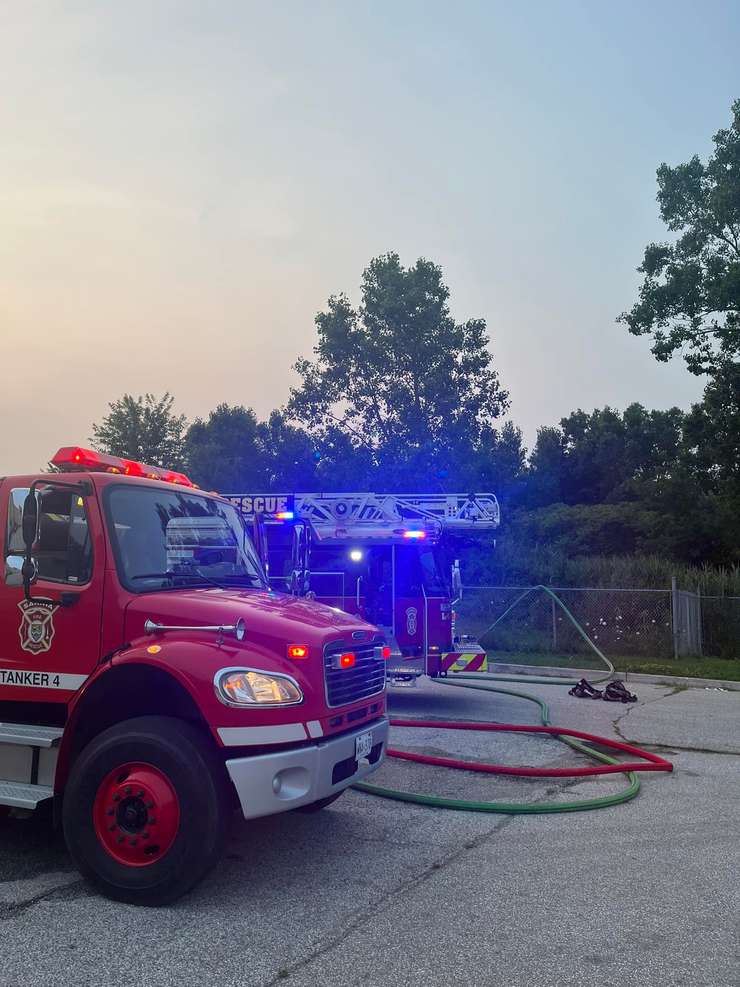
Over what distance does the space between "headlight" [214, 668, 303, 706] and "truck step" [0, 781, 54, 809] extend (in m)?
1.32

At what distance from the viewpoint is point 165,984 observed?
12.6ft

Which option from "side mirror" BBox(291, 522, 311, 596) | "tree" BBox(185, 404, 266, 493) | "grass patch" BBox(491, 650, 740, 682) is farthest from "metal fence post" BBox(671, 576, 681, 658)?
"tree" BBox(185, 404, 266, 493)

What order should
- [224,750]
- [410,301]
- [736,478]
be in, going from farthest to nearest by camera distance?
[410,301] < [736,478] < [224,750]

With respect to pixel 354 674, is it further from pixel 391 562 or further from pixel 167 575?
pixel 391 562

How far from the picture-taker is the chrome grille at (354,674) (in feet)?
17.3

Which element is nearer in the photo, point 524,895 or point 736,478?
point 524,895

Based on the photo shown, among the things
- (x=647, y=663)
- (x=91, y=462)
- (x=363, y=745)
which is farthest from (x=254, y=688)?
(x=647, y=663)

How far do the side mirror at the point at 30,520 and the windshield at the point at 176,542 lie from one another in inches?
17.8

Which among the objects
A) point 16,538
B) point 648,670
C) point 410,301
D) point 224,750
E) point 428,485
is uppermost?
point 410,301

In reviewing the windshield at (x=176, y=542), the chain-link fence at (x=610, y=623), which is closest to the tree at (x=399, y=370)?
the chain-link fence at (x=610, y=623)

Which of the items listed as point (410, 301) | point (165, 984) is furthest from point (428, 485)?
point (165, 984)

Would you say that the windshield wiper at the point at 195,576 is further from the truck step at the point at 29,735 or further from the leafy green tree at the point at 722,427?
the leafy green tree at the point at 722,427

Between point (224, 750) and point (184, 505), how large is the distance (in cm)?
201

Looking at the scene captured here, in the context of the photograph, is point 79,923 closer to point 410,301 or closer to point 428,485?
point 428,485
